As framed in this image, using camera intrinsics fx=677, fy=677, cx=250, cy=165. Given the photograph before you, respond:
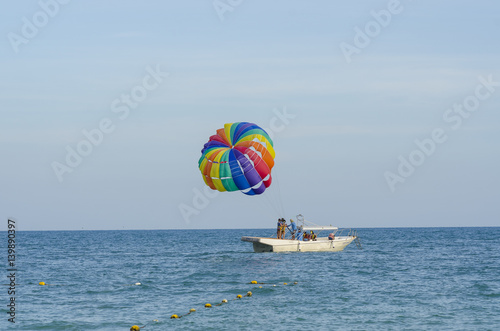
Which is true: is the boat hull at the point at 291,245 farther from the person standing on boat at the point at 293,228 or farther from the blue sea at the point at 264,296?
the blue sea at the point at 264,296

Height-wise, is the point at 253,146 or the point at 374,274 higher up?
the point at 253,146

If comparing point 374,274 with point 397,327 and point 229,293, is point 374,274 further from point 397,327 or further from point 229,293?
point 397,327

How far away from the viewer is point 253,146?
46.6 meters

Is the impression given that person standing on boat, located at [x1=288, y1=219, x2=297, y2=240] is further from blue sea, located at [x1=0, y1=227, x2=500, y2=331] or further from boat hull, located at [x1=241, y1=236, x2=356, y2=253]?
blue sea, located at [x1=0, y1=227, x2=500, y2=331]

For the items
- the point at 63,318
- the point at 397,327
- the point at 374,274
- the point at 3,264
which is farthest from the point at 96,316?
the point at 3,264

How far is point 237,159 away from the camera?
46.5 m

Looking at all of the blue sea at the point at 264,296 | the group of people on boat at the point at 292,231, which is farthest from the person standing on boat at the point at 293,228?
the blue sea at the point at 264,296

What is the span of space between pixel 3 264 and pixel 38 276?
41.0ft

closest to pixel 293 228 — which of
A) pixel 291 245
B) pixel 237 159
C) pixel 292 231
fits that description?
pixel 292 231

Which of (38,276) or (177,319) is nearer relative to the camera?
(177,319)

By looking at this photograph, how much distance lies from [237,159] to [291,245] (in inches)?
356

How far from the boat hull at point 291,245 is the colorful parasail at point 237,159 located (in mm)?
4065

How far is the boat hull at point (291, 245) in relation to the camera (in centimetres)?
5028

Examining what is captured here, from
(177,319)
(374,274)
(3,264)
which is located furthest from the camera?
(3,264)
